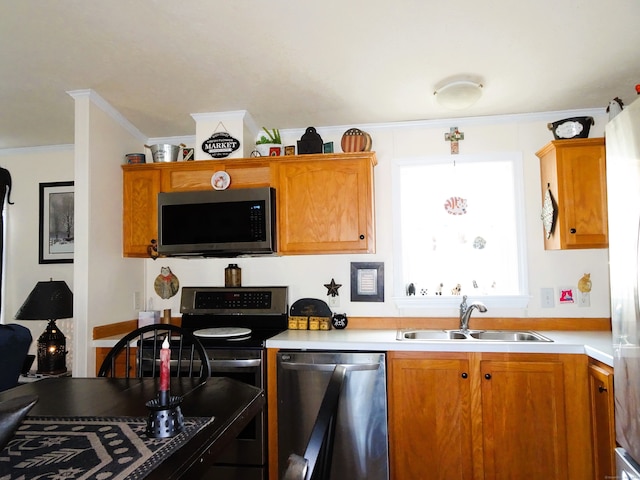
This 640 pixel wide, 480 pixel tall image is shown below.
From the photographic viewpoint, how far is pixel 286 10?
1768 mm

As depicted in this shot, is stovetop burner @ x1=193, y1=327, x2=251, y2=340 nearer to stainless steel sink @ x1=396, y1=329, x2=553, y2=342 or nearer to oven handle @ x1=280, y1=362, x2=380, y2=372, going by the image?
oven handle @ x1=280, y1=362, x2=380, y2=372

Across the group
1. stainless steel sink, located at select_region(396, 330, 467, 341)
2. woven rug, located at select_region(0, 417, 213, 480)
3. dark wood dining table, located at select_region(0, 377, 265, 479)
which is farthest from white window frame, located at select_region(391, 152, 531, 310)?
woven rug, located at select_region(0, 417, 213, 480)

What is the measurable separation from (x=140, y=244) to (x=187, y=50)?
1.39 m

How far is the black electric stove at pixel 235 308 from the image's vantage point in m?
2.94

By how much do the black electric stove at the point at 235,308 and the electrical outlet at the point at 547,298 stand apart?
1.67 metres

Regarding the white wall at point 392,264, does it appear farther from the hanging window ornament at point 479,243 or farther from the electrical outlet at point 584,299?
the hanging window ornament at point 479,243

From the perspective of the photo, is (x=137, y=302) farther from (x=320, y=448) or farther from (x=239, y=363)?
(x=320, y=448)

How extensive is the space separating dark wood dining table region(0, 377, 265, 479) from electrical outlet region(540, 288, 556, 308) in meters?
2.07

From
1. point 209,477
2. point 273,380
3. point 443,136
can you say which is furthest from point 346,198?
point 209,477

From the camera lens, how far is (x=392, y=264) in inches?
117

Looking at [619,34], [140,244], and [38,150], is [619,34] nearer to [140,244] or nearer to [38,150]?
[140,244]

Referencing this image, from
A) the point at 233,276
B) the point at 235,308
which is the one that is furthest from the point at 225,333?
the point at 233,276

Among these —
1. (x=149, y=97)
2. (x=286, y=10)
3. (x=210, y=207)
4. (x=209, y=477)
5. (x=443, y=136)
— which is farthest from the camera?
(x=443, y=136)

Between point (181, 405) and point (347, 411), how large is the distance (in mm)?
1115
